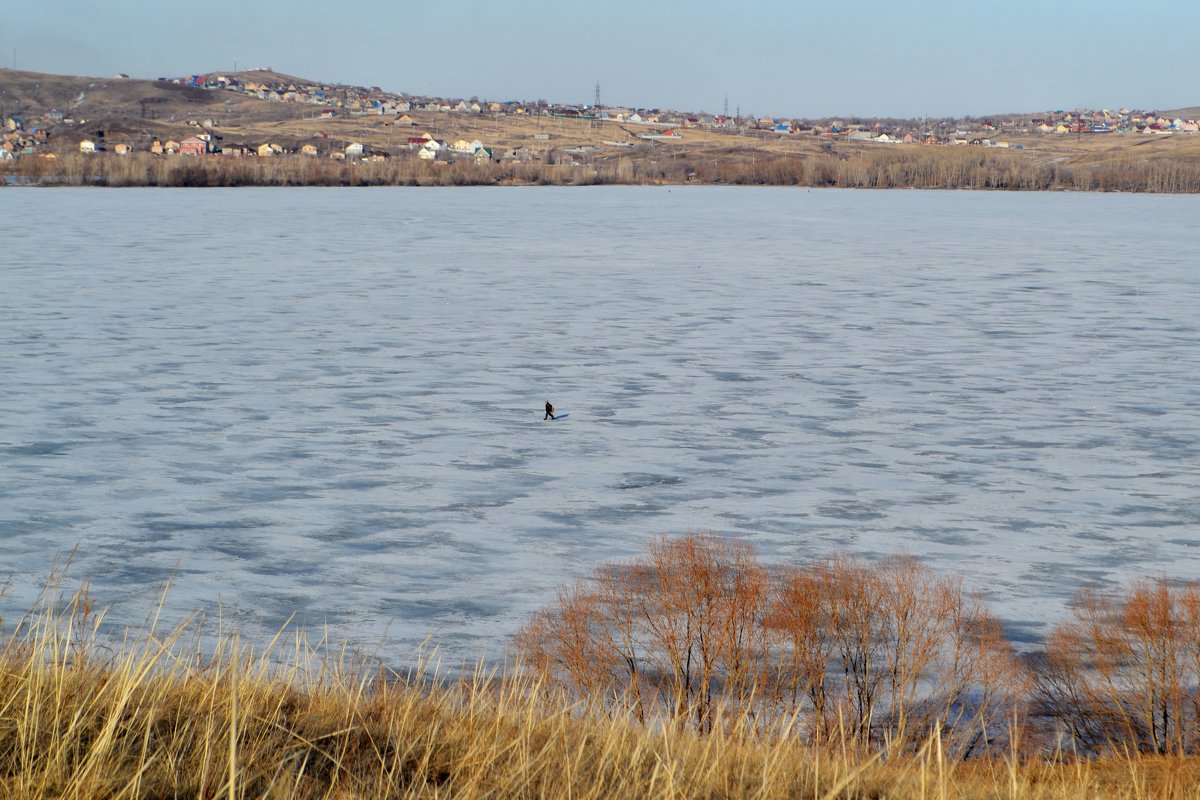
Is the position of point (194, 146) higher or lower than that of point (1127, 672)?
higher

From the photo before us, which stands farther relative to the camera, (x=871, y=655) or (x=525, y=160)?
(x=525, y=160)

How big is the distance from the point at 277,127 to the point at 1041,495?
193708 mm

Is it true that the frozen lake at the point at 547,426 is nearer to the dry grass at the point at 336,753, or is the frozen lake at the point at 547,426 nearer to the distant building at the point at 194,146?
the dry grass at the point at 336,753

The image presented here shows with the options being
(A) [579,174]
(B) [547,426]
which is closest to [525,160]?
(A) [579,174]

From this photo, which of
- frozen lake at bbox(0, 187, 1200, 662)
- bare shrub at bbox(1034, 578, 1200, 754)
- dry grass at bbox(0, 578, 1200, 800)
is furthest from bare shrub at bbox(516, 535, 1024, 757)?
dry grass at bbox(0, 578, 1200, 800)

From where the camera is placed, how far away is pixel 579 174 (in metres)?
112

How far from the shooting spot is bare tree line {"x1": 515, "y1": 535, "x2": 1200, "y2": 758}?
8383 mm

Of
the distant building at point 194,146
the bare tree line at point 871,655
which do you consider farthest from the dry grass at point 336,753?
the distant building at point 194,146

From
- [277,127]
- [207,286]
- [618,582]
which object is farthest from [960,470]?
[277,127]

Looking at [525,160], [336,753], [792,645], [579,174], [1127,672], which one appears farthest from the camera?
[525,160]

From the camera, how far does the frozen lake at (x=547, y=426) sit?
11.4 m

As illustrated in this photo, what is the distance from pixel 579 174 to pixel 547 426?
96226mm

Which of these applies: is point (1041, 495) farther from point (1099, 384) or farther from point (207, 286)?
point (207, 286)

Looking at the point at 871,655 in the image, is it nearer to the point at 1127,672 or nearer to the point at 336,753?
the point at 1127,672
